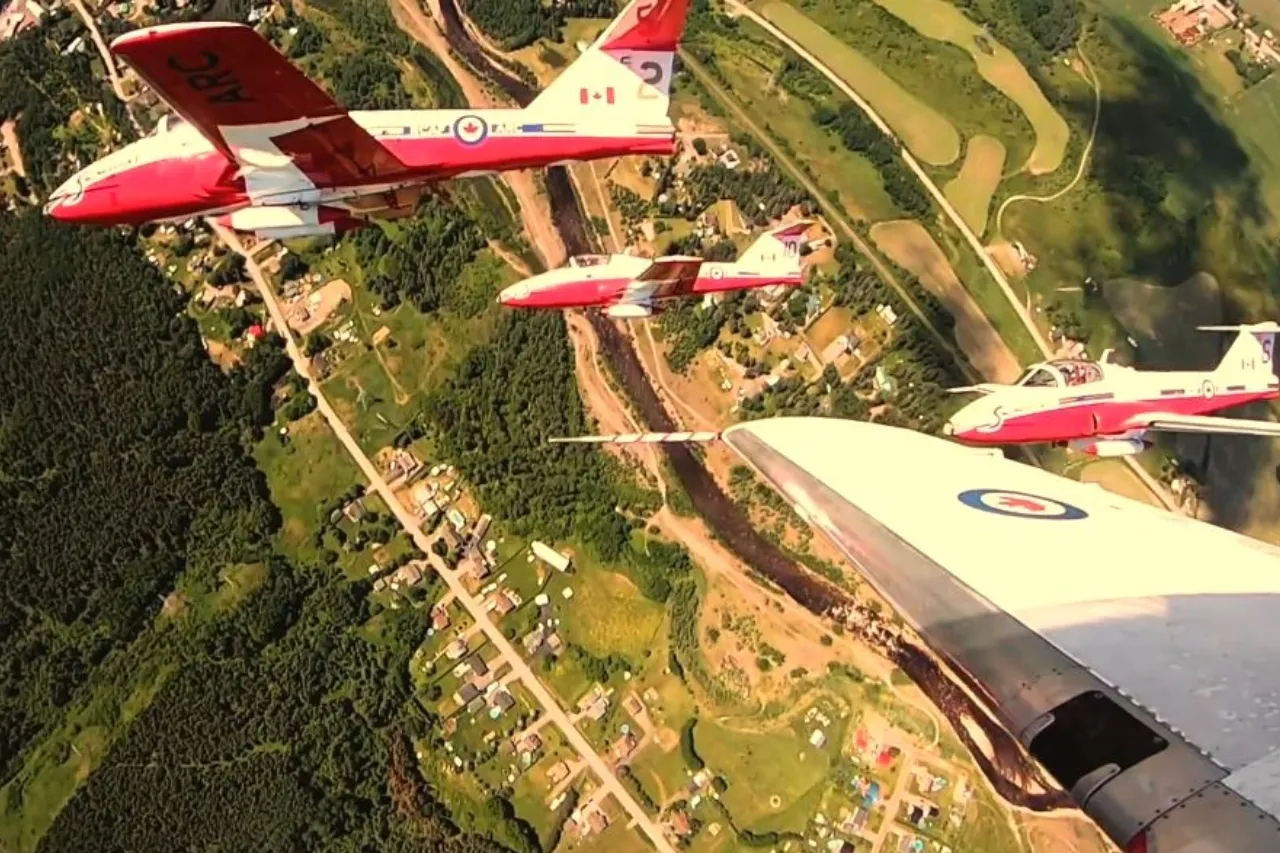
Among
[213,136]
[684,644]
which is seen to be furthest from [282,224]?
[684,644]

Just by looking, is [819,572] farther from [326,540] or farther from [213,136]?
[213,136]

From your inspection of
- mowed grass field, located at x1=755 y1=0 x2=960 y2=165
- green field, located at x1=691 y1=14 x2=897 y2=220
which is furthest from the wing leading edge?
mowed grass field, located at x1=755 y1=0 x2=960 y2=165

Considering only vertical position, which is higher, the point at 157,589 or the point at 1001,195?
the point at 1001,195

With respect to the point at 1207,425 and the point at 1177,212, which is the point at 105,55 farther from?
the point at 1177,212

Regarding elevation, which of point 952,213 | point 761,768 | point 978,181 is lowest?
point 761,768

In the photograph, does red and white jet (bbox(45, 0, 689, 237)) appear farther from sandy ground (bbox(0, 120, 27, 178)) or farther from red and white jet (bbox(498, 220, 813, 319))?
sandy ground (bbox(0, 120, 27, 178))

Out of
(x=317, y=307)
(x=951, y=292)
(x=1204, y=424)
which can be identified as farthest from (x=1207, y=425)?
(x=317, y=307)

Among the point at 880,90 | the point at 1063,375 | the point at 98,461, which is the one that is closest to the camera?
the point at 1063,375
